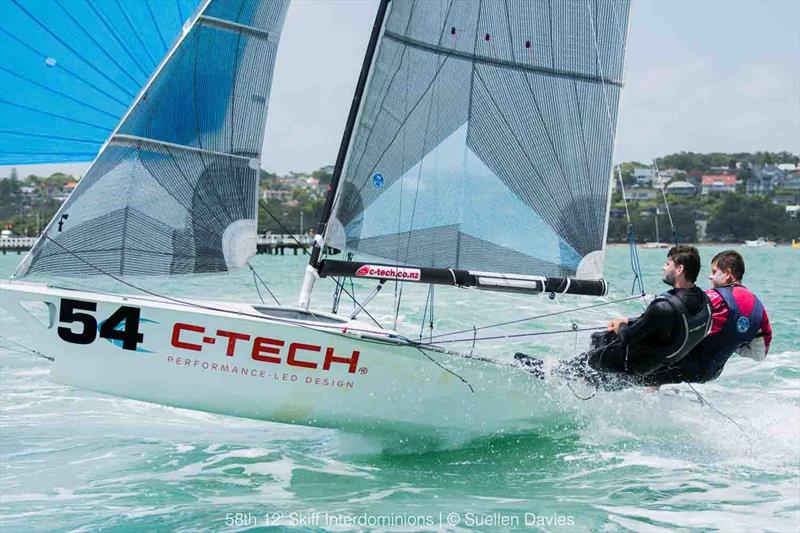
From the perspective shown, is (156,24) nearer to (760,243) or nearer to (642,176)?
(760,243)

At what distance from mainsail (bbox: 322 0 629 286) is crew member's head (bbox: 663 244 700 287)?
2.95 feet

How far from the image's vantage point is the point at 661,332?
242 inches

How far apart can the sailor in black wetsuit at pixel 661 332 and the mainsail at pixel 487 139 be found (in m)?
0.80

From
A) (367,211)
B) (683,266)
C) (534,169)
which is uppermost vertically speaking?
(534,169)

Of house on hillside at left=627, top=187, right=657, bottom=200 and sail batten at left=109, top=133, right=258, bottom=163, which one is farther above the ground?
house on hillside at left=627, top=187, right=657, bottom=200

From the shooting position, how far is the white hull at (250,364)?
6.03 metres

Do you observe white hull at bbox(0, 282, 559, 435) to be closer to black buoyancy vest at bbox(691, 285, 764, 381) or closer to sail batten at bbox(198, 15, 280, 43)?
black buoyancy vest at bbox(691, 285, 764, 381)

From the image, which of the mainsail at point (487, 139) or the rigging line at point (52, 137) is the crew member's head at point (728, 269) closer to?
the mainsail at point (487, 139)

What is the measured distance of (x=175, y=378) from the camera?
19.9 feet

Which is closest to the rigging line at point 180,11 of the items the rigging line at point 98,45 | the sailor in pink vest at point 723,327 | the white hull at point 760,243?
the rigging line at point 98,45

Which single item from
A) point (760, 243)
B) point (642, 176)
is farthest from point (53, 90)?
point (642, 176)

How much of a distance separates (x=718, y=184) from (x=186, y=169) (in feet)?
321

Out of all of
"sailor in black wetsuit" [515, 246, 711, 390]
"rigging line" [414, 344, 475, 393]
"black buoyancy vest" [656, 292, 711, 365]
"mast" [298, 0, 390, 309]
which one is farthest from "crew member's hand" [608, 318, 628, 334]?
"mast" [298, 0, 390, 309]

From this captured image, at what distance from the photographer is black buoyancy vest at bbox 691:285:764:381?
21.2 feet
